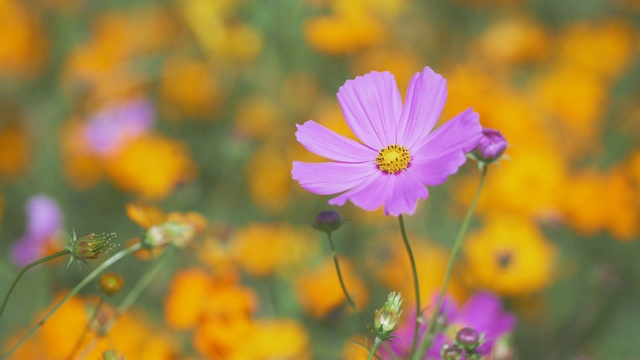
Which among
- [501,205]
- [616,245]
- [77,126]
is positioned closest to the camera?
[501,205]

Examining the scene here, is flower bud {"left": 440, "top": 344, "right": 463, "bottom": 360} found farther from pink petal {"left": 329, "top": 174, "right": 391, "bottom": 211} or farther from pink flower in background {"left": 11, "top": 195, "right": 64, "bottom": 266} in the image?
pink flower in background {"left": 11, "top": 195, "right": 64, "bottom": 266}

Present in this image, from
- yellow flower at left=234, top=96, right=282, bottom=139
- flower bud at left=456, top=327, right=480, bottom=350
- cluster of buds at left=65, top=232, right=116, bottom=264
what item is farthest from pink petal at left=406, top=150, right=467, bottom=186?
yellow flower at left=234, top=96, right=282, bottom=139

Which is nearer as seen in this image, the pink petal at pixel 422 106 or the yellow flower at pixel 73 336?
the pink petal at pixel 422 106

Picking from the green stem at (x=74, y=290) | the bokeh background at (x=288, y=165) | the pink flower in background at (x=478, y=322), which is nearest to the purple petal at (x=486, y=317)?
the pink flower in background at (x=478, y=322)

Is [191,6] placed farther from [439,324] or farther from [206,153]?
[439,324]

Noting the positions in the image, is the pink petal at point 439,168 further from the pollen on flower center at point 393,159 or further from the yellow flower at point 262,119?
the yellow flower at point 262,119

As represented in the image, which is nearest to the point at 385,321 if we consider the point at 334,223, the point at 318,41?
the point at 334,223
